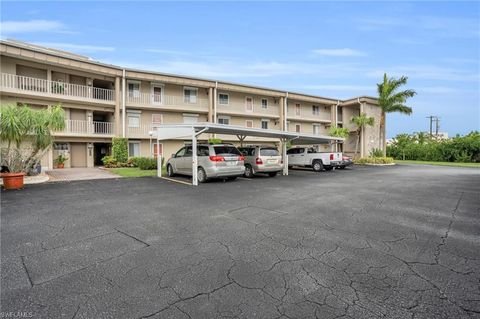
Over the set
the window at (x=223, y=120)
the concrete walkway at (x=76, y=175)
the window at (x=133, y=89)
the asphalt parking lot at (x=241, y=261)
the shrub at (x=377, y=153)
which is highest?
the window at (x=133, y=89)

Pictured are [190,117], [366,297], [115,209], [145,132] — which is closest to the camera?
[366,297]

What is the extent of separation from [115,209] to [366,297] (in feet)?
19.6

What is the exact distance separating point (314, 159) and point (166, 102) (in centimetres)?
1448

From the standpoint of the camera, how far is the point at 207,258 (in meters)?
3.69

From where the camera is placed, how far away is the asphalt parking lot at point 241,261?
101 inches

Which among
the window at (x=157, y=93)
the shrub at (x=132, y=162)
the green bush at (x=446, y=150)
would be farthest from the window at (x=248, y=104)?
the green bush at (x=446, y=150)

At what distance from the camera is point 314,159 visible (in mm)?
19406

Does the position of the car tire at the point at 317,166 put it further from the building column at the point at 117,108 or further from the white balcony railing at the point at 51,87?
the white balcony railing at the point at 51,87

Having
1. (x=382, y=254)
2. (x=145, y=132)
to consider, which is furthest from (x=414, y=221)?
(x=145, y=132)

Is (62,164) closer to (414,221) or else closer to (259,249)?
(259,249)

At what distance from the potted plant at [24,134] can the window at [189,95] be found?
13.7 metres

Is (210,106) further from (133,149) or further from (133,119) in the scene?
(133,149)

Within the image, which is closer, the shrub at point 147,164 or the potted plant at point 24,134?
the potted plant at point 24,134

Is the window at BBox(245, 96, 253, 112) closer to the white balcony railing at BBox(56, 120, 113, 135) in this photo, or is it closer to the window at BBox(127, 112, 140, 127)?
the window at BBox(127, 112, 140, 127)
